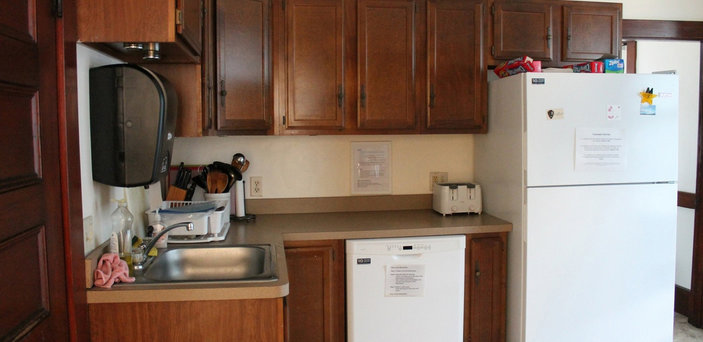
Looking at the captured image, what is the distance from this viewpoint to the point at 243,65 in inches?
101

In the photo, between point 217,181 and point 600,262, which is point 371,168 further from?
point 600,262

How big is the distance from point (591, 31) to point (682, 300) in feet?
6.95

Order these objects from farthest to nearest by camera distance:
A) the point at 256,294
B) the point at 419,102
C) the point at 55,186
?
the point at 419,102 < the point at 256,294 < the point at 55,186

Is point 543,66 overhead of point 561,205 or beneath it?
overhead

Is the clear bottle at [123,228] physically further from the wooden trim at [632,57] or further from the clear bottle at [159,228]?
the wooden trim at [632,57]

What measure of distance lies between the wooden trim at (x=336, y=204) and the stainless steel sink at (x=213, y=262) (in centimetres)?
79

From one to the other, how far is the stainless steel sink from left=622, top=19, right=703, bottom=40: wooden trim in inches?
101

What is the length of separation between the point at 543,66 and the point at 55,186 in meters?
2.55

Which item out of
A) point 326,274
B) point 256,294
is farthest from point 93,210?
point 326,274

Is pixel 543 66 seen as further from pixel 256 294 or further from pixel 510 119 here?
pixel 256 294

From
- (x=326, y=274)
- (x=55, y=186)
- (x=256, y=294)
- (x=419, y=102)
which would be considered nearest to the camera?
(x=55, y=186)

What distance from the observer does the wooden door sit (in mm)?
1171

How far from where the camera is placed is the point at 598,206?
2.59 metres

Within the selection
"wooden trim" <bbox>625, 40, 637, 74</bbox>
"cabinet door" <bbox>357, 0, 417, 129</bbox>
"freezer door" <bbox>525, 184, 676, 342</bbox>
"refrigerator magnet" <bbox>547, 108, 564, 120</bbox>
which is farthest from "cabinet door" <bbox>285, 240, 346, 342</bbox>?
"wooden trim" <bbox>625, 40, 637, 74</bbox>
